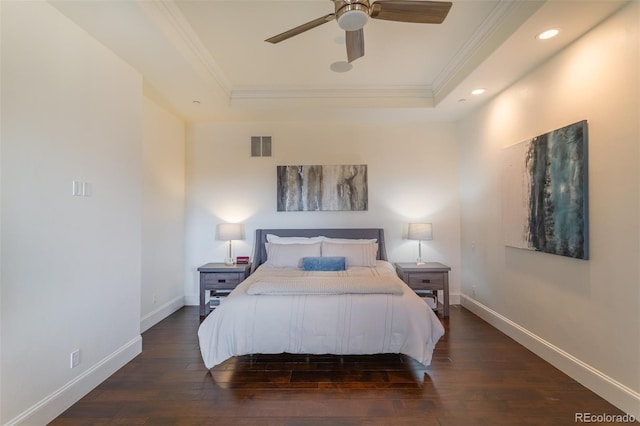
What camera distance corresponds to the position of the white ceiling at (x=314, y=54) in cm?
218

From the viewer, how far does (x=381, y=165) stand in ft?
14.8

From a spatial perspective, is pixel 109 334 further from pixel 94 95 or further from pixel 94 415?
pixel 94 95

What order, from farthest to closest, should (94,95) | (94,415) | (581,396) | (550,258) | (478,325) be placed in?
(478,325) < (550,258) < (94,95) < (581,396) < (94,415)

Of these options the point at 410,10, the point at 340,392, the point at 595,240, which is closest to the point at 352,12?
the point at 410,10

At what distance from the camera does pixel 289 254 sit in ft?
12.8

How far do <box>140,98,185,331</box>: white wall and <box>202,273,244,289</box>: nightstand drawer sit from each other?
0.59 m

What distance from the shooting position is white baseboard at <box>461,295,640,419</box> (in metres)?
1.98

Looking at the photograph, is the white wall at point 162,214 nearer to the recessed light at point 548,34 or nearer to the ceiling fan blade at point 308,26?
the ceiling fan blade at point 308,26

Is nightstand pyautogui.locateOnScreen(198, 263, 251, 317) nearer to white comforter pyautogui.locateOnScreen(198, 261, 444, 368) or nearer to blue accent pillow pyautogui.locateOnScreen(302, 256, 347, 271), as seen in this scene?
blue accent pillow pyautogui.locateOnScreen(302, 256, 347, 271)

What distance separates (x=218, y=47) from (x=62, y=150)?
1631mm

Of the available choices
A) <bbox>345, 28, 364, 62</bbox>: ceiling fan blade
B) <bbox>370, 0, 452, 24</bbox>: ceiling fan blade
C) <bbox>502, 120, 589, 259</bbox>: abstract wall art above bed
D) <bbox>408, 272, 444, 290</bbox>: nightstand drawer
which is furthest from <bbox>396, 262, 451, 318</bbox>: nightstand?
<bbox>370, 0, 452, 24</bbox>: ceiling fan blade

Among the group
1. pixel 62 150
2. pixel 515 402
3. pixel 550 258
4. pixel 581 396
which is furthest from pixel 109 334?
pixel 550 258

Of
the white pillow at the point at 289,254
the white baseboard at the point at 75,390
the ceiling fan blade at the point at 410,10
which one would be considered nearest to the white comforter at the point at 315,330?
the white baseboard at the point at 75,390

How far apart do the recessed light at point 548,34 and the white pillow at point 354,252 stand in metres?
2.69
